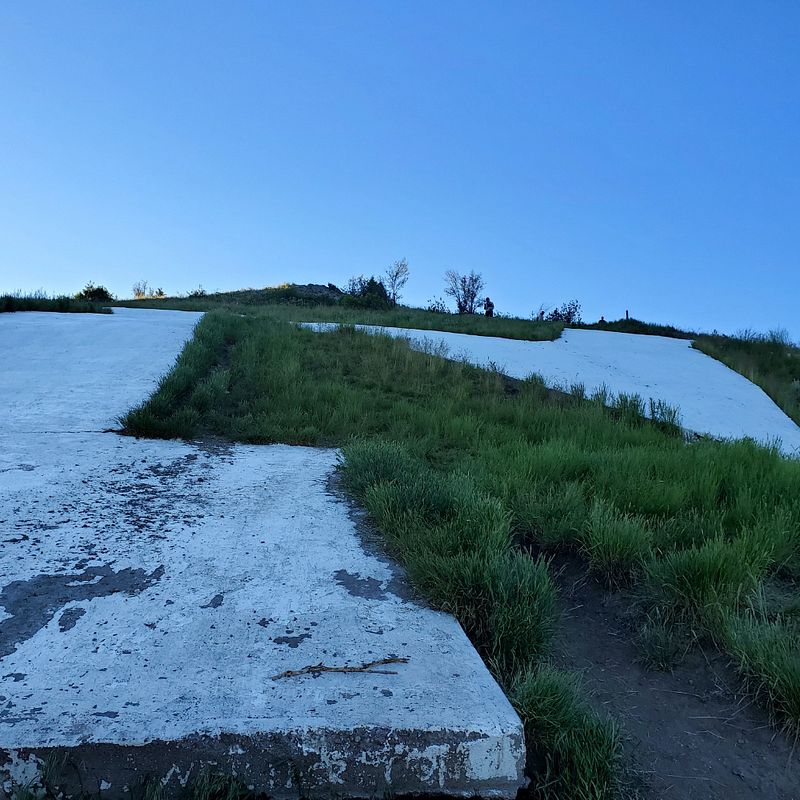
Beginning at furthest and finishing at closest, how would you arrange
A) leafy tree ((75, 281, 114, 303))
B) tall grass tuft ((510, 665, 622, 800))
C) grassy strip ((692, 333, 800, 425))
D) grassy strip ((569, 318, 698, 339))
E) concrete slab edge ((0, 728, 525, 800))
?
leafy tree ((75, 281, 114, 303)) → grassy strip ((569, 318, 698, 339)) → grassy strip ((692, 333, 800, 425)) → tall grass tuft ((510, 665, 622, 800)) → concrete slab edge ((0, 728, 525, 800))

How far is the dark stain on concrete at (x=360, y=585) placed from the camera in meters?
2.43

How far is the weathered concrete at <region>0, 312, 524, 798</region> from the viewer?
156cm

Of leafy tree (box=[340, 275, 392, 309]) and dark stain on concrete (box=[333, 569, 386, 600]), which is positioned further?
leafy tree (box=[340, 275, 392, 309])

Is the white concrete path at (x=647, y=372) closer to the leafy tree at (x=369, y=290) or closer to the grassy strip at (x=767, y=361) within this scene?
the grassy strip at (x=767, y=361)

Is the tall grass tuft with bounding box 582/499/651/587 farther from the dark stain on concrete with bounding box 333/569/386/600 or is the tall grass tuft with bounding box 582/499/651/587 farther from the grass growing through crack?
the dark stain on concrete with bounding box 333/569/386/600

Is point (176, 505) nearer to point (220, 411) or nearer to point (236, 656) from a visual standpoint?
point (236, 656)

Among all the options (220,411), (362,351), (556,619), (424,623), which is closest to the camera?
(424,623)

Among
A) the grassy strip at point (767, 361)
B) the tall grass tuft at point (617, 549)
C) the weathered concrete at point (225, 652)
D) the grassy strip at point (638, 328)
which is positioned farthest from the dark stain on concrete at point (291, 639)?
the grassy strip at point (638, 328)

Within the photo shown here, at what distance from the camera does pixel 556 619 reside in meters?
2.51

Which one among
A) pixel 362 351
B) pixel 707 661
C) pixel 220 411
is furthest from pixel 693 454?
pixel 362 351

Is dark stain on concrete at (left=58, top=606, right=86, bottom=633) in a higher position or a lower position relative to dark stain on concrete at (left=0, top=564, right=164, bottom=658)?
lower

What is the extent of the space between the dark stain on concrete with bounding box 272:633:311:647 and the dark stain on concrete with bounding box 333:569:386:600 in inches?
14.4

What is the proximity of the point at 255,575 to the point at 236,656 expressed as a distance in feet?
1.97

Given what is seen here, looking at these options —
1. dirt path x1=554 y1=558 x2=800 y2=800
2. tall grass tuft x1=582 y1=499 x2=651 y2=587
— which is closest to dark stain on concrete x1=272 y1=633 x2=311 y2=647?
dirt path x1=554 y1=558 x2=800 y2=800
